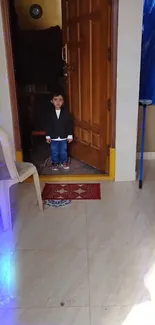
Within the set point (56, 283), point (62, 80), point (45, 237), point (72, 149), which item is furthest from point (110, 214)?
point (62, 80)

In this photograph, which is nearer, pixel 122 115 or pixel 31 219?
pixel 31 219

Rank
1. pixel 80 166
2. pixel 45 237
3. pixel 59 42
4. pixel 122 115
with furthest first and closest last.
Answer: pixel 59 42 → pixel 80 166 → pixel 122 115 → pixel 45 237

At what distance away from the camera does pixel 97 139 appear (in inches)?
132

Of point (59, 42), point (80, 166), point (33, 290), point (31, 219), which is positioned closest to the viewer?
point (33, 290)

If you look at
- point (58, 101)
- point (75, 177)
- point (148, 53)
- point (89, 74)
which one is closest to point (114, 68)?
point (89, 74)

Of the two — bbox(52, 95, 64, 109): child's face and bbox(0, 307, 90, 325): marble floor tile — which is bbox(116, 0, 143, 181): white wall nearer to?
bbox(52, 95, 64, 109): child's face

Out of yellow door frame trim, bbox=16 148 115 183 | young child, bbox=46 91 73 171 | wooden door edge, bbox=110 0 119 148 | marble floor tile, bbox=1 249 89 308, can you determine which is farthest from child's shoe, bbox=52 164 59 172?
marble floor tile, bbox=1 249 89 308

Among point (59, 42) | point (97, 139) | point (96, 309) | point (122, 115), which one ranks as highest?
point (59, 42)

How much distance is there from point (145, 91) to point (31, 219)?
1.77 m

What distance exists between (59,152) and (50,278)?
183 cm

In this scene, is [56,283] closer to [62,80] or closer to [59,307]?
[59,307]

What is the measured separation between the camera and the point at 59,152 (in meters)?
3.63

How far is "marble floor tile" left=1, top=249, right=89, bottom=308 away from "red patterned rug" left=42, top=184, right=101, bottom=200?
0.76m

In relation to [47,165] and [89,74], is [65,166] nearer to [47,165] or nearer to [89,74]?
[47,165]
